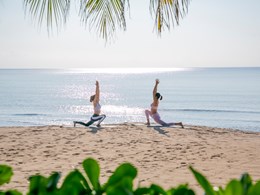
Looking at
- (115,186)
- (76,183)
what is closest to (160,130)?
(76,183)

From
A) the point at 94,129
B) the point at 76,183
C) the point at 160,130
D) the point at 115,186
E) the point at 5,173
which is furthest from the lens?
the point at 94,129

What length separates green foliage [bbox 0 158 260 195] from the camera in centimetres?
63

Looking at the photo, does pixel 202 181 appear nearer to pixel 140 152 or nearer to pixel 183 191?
pixel 183 191

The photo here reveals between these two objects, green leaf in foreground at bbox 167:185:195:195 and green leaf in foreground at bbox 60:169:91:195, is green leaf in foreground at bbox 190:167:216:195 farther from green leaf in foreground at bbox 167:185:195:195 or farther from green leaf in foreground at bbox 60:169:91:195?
green leaf in foreground at bbox 60:169:91:195

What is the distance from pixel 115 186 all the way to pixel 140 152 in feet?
32.5

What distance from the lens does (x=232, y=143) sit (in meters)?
12.2

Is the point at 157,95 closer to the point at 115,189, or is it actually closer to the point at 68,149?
the point at 68,149

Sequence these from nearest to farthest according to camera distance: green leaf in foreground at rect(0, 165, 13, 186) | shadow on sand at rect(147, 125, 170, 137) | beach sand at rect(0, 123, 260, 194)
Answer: green leaf in foreground at rect(0, 165, 13, 186), beach sand at rect(0, 123, 260, 194), shadow on sand at rect(147, 125, 170, 137)

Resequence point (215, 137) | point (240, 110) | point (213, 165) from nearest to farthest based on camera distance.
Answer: point (213, 165) → point (215, 137) → point (240, 110)

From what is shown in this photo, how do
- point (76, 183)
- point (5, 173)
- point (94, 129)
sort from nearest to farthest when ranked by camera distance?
point (76, 183) < point (5, 173) < point (94, 129)

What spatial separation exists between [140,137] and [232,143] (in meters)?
2.75

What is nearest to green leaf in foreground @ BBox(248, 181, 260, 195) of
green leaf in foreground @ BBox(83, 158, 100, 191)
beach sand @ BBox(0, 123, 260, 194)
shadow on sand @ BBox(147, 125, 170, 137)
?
green leaf in foreground @ BBox(83, 158, 100, 191)

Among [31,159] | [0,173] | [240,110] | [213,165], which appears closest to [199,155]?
[213,165]

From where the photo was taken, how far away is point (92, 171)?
744mm
